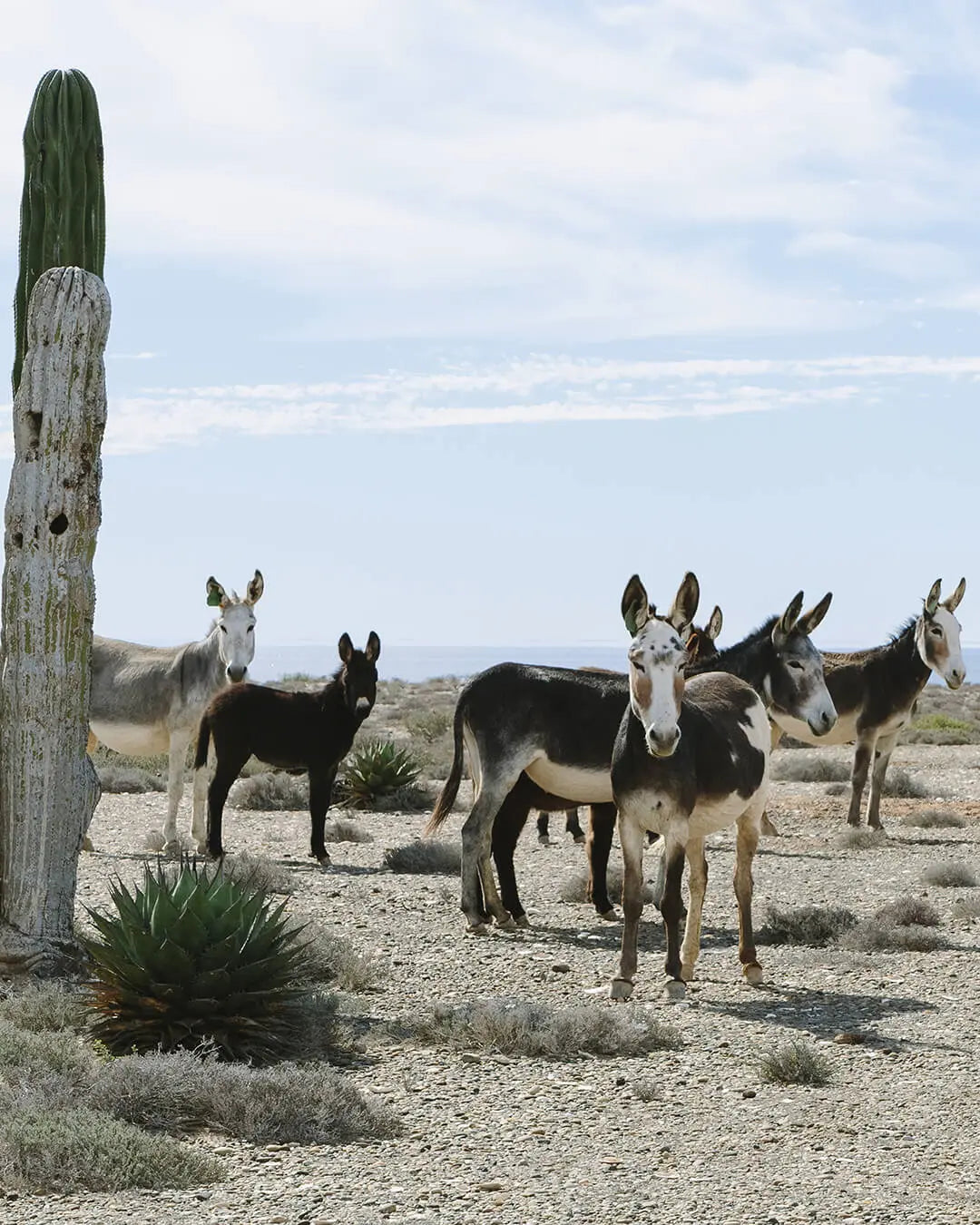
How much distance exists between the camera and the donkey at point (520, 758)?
38.5ft

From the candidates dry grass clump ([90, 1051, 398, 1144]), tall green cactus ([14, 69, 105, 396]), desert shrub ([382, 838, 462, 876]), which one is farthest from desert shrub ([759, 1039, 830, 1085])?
desert shrub ([382, 838, 462, 876])

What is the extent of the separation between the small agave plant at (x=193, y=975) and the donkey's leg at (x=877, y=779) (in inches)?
→ 453

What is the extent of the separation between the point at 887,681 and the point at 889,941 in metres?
8.12

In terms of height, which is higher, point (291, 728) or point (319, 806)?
point (291, 728)

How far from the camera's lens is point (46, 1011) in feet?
29.4

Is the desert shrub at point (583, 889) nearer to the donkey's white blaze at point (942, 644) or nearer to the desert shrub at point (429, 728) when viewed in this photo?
the donkey's white blaze at point (942, 644)

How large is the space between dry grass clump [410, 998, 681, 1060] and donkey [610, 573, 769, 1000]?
2.96 ft

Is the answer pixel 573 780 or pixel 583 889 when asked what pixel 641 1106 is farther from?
pixel 583 889

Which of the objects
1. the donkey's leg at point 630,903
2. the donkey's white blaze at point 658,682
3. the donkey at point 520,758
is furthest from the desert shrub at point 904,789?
the donkey's white blaze at point 658,682

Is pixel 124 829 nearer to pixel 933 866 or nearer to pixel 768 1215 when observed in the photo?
Result: pixel 933 866

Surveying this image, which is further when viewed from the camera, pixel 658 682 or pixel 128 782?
pixel 128 782

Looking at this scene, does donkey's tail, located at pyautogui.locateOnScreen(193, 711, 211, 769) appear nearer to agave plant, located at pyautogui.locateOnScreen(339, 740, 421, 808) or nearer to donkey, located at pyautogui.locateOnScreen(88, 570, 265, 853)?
donkey, located at pyautogui.locateOnScreen(88, 570, 265, 853)

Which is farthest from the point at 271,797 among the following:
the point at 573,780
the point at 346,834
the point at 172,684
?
the point at 573,780

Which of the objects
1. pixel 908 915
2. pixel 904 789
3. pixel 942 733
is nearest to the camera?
pixel 908 915
